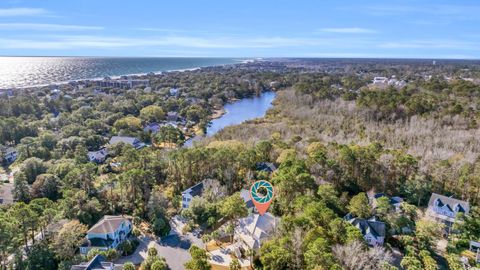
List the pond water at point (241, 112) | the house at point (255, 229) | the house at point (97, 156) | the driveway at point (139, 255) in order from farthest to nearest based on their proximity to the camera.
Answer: the pond water at point (241, 112) < the house at point (97, 156) < the house at point (255, 229) < the driveway at point (139, 255)

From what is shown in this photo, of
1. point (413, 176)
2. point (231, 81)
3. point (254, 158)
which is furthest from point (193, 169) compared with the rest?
point (231, 81)

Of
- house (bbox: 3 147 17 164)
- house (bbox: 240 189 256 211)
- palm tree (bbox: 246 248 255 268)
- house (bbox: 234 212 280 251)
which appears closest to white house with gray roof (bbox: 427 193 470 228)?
house (bbox: 234 212 280 251)

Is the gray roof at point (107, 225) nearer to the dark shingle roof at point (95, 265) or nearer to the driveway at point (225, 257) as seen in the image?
the dark shingle roof at point (95, 265)

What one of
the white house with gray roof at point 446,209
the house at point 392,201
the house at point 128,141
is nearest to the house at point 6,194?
the house at point 128,141

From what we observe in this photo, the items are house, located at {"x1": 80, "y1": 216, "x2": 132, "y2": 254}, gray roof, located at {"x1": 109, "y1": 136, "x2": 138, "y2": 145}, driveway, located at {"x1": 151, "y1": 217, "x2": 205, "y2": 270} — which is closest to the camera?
driveway, located at {"x1": 151, "y1": 217, "x2": 205, "y2": 270}

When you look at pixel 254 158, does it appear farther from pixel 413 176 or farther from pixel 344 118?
pixel 344 118

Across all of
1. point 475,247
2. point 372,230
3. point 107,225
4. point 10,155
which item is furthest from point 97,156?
point 475,247

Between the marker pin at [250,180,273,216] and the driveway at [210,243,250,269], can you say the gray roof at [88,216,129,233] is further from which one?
the marker pin at [250,180,273,216]
